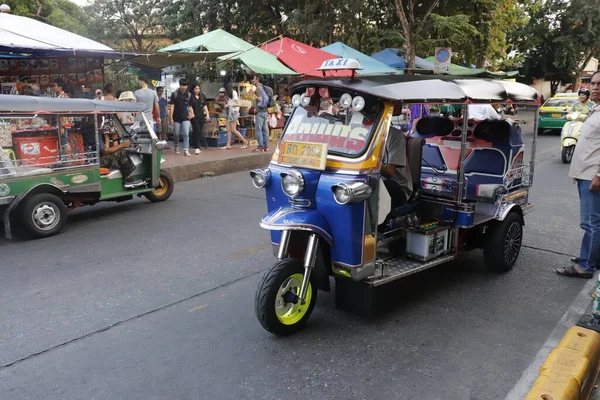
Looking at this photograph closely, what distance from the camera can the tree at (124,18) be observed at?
25.7 meters

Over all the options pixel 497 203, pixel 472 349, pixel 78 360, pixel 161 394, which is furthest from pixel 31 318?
pixel 497 203

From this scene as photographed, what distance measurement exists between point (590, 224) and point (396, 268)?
2038mm

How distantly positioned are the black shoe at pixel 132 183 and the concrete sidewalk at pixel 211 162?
7.67 feet

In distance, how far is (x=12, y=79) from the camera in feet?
37.4

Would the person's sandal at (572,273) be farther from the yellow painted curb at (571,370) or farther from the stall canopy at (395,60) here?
the stall canopy at (395,60)

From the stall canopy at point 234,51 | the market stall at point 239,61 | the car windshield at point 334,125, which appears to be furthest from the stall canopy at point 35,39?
the car windshield at point 334,125

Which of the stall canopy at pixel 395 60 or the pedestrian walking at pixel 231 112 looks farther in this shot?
the stall canopy at pixel 395 60

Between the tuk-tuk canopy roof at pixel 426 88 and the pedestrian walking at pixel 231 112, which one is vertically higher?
the tuk-tuk canopy roof at pixel 426 88

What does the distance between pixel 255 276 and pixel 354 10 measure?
1701 centimetres

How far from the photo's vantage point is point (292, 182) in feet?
12.2

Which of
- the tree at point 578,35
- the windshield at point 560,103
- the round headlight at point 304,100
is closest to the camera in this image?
the round headlight at point 304,100

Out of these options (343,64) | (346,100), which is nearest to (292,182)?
(346,100)

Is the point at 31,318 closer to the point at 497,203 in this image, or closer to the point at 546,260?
the point at 497,203

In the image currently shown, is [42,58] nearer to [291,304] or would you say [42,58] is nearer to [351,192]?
[291,304]
